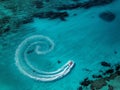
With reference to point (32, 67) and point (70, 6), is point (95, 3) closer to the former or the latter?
point (70, 6)

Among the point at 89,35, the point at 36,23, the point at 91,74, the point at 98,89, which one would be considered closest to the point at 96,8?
the point at 89,35

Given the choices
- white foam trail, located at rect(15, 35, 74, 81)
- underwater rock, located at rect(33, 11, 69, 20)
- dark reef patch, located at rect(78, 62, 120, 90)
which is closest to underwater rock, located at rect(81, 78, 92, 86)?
dark reef patch, located at rect(78, 62, 120, 90)

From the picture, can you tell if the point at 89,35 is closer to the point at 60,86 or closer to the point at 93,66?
the point at 93,66

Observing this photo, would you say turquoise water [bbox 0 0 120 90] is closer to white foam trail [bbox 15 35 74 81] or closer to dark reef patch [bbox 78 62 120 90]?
white foam trail [bbox 15 35 74 81]

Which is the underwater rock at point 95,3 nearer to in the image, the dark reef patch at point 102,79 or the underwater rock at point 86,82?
the dark reef patch at point 102,79

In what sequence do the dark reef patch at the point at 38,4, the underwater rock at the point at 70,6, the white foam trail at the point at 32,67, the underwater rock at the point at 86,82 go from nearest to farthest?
1. the underwater rock at the point at 86,82
2. the white foam trail at the point at 32,67
3. the dark reef patch at the point at 38,4
4. the underwater rock at the point at 70,6

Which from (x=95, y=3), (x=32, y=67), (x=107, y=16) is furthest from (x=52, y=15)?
(x=32, y=67)

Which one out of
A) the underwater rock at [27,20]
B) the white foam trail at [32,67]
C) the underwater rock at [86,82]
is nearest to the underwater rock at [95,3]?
the underwater rock at [27,20]
